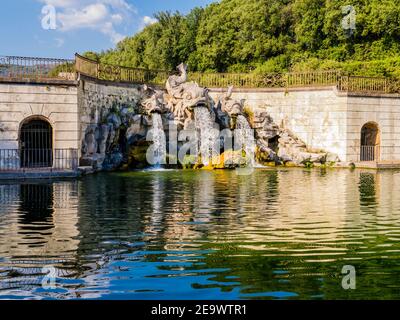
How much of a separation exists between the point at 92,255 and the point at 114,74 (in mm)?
26235

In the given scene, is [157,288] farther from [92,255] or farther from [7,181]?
[7,181]

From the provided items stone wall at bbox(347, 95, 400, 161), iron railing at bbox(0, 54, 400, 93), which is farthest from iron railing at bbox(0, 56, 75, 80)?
stone wall at bbox(347, 95, 400, 161)

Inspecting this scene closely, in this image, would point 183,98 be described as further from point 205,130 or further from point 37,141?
point 37,141

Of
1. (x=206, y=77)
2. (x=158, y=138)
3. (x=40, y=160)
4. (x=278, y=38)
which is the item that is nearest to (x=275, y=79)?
(x=206, y=77)

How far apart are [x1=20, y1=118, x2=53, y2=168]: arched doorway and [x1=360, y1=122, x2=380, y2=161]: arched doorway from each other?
20980 mm

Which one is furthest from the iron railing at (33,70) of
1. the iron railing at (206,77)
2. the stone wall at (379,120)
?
the stone wall at (379,120)

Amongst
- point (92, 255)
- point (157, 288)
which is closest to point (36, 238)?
point (92, 255)

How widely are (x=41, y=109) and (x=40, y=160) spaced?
4018 millimetres

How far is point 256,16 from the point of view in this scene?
173 feet

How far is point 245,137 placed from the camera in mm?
34406

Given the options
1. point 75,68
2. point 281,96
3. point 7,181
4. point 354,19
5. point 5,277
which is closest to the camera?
point 5,277

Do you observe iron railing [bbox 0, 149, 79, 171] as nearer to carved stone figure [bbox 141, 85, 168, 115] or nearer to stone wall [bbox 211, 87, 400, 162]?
carved stone figure [bbox 141, 85, 168, 115]

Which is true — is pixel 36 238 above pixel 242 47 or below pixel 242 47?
below
